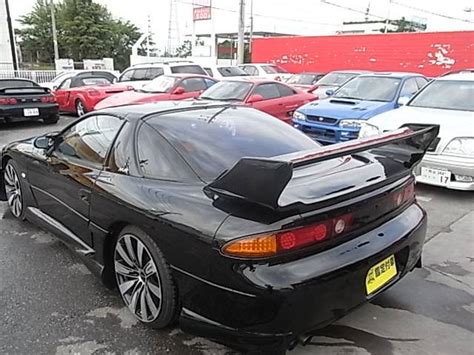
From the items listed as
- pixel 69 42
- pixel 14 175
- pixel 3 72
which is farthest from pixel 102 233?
pixel 69 42

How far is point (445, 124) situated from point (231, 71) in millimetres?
12595

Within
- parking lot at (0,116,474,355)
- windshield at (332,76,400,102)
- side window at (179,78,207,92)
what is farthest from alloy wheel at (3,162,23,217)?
side window at (179,78,207,92)

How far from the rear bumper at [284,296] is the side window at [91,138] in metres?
1.24

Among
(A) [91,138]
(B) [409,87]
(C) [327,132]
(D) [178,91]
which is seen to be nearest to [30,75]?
(D) [178,91]

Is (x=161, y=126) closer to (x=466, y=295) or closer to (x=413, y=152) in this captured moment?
(x=413, y=152)

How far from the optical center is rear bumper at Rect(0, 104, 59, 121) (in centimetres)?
990

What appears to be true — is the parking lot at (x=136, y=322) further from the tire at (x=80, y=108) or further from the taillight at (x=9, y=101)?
the tire at (x=80, y=108)

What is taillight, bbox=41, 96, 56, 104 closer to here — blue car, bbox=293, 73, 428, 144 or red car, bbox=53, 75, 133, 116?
red car, bbox=53, 75, 133, 116

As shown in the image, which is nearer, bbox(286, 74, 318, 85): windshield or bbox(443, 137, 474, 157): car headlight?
bbox(443, 137, 474, 157): car headlight

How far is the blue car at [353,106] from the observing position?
7223 mm

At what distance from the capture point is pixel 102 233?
9.61 ft

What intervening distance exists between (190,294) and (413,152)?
1687 mm

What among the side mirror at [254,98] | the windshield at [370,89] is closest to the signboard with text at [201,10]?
→ the side mirror at [254,98]

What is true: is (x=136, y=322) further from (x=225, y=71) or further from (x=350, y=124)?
(x=225, y=71)
